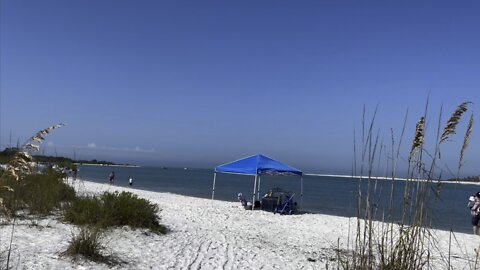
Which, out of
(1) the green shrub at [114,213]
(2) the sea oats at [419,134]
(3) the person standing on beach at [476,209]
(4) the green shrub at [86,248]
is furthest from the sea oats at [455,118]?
(3) the person standing on beach at [476,209]

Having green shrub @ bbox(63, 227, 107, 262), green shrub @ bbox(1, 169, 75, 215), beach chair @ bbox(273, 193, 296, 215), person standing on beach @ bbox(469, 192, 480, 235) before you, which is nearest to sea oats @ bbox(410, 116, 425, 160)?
green shrub @ bbox(63, 227, 107, 262)

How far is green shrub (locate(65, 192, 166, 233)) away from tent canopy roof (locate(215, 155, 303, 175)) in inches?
282

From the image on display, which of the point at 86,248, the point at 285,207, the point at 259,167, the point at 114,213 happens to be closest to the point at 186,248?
the point at 114,213

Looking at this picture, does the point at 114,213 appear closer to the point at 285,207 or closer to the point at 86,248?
the point at 86,248

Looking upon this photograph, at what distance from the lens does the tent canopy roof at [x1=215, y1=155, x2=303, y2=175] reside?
15297 millimetres

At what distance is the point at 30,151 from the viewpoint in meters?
2.52

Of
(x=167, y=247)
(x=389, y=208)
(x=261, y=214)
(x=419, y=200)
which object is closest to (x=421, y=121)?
(x=419, y=200)

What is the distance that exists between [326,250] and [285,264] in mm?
1879

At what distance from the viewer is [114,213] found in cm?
782

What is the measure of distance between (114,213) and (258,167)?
26.4ft

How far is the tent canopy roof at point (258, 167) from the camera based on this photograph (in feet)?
50.2

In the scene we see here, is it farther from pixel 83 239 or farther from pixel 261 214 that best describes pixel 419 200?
pixel 261 214

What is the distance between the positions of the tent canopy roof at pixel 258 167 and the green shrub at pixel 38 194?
6.71m

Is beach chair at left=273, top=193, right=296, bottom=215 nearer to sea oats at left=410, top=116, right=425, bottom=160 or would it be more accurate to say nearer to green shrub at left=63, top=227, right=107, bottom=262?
green shrub at left=63, top=227, right=107, bottom=262
